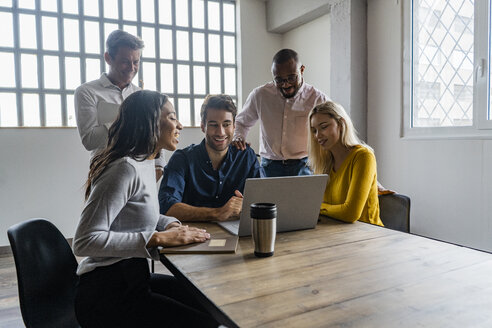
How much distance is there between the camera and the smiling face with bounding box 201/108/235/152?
1.80 m

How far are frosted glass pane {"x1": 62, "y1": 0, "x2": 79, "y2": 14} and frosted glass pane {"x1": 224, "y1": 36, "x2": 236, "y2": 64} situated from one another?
184 centimetres

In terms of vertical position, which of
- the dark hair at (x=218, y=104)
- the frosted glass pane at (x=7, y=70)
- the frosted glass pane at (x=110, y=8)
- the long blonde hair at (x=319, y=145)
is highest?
the frosted glass pane at (x=110, y=8)

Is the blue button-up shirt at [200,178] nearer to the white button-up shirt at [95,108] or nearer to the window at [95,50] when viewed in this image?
the white button-up shirt at [95,108]

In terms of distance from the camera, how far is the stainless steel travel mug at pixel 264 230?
3.53ft

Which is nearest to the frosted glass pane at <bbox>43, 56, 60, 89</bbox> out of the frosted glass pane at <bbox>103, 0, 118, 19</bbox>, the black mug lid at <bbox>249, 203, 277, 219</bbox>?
the frosted glass pane at <bbox>103, 0, 118, 19</bbox>

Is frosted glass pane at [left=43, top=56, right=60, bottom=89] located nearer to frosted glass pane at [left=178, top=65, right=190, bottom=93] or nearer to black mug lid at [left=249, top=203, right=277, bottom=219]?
frosted glass pane at [left=178, top=65, right=190, bottom=93]

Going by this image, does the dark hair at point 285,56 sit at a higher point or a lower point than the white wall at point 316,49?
lower

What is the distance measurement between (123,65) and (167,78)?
89.4 inches

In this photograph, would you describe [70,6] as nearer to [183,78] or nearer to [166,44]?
[166,44]

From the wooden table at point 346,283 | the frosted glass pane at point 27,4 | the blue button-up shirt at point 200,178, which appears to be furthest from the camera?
the frosted glass pane at point 27,4

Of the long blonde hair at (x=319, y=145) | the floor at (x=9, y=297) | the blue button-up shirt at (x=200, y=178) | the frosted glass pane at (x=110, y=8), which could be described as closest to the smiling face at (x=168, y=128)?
the blue button-up shirt at (x=200, y=178)

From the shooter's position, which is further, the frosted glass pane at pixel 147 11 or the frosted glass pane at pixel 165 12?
the frosted glass pane at pixel 165 12

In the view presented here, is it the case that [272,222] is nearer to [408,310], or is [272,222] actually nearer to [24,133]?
[408,310]

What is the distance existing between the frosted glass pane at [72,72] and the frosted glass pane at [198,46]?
4.69 ft
